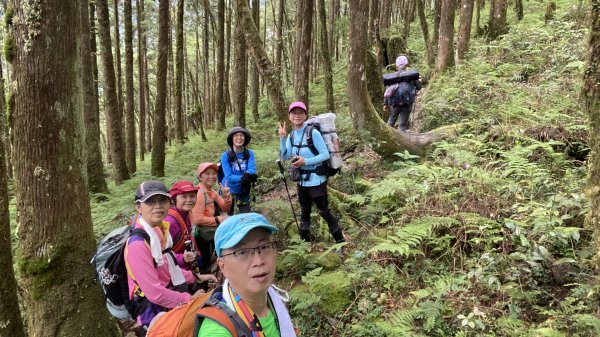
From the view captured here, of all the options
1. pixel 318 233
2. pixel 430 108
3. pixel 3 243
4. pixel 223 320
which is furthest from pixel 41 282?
pixel 430 108

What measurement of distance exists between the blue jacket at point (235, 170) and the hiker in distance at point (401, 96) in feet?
15.4

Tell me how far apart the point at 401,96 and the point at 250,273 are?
8.10m

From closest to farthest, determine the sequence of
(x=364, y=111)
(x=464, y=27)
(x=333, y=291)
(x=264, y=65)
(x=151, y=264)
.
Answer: (x=151, y=264)
(x=333, y=291)
(x=264, y=65)
(x=364, y=111)
(x=464, y=27)

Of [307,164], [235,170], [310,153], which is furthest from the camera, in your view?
[235,170]

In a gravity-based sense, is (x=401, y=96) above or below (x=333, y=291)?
above

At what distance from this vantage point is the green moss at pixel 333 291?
4.50m

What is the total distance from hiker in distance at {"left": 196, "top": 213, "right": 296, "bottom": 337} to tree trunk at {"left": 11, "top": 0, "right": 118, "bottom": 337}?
257 centimetres

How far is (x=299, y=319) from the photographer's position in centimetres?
443

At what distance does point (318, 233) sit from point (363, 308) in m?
2.09

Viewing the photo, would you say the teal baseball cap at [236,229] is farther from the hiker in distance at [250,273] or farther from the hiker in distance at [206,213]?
the hiker in distance at [206,213]

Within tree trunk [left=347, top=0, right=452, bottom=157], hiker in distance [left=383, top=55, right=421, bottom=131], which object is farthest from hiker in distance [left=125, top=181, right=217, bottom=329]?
hiker in distance [left=383, top=55, right=421, bottom=131]

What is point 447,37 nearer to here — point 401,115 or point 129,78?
point 401,115

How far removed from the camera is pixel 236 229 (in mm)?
2082

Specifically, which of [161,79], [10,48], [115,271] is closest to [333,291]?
[115,271]
